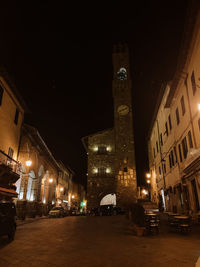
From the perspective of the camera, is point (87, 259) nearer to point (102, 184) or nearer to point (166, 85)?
point (166, 85)

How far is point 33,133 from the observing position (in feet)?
81.9

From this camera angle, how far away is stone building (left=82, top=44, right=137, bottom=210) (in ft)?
118

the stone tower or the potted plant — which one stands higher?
→ the stone tower

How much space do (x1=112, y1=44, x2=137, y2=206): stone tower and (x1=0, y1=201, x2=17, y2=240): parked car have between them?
88.0 ft

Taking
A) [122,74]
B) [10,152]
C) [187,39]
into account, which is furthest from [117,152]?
[187,39]

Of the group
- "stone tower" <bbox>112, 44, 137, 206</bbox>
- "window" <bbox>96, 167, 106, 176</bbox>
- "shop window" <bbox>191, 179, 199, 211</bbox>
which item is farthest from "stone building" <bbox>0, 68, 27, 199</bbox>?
"window" <bbox>96, 167, 106, 176</bbox>

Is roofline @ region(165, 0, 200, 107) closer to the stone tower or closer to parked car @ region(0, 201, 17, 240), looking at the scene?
parked car @ region(0, 201, 17, 240)

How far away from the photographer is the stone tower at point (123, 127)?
117ft

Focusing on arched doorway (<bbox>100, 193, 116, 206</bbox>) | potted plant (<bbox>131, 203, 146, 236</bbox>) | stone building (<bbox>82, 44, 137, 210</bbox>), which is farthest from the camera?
arched doorway (<bbox>100, 193, 116, 206</bbox>)

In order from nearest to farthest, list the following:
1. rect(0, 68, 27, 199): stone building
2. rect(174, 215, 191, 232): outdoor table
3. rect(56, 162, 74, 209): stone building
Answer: rect(174, 215, 191, 232): outdoor table, rect(0, 68, 27, 199): stone building, rect(56, 162, 74, 209): stone building

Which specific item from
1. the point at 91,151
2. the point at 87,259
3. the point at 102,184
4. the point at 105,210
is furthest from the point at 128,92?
the point at 87,259

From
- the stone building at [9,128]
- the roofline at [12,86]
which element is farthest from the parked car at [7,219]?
the roofline at [12,86]

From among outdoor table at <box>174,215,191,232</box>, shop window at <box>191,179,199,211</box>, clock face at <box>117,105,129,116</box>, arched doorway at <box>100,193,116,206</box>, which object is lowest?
outdoor table at <box>174,215,191,232</box>

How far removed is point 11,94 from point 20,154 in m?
6.43
